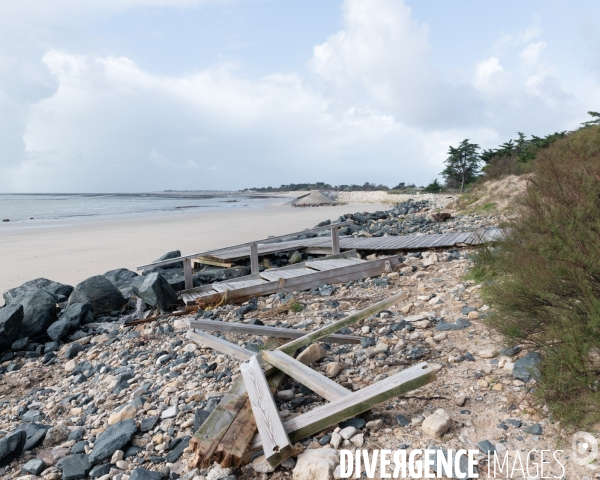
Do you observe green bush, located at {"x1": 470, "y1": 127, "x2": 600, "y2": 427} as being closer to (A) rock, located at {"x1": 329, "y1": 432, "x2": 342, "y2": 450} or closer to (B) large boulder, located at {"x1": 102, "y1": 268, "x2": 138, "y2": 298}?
(A) rock, located at {"x1": 329, "y1": 432, "x2": 342, "y2": 450}

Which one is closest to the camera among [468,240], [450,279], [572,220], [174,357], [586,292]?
[586,292]

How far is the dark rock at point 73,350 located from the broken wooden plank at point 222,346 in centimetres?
236

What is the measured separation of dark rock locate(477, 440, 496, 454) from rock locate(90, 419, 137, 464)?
108 inches

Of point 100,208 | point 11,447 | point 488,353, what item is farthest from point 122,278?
point 100,208

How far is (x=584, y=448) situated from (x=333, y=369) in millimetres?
2114

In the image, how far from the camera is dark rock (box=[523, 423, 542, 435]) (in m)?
3.06

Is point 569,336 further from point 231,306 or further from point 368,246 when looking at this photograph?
point 368,246

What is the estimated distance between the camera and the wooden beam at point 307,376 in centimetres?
355

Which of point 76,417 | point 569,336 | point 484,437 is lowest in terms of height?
point 76,417

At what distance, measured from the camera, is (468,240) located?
976 cm

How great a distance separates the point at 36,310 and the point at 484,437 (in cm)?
749

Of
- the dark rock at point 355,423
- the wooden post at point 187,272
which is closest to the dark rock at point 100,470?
the dark rock at point 355,423

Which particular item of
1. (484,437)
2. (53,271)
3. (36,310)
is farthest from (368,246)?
(53,271)

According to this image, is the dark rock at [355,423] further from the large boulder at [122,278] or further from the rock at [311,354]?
the large boulder at [122,278]
